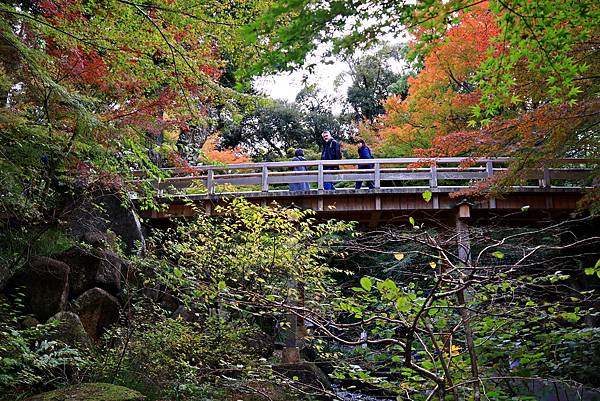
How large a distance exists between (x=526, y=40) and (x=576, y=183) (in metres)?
10.7

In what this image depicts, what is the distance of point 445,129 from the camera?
1154cm

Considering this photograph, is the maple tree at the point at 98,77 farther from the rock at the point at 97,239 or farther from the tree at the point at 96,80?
the rock at the point at 97,239

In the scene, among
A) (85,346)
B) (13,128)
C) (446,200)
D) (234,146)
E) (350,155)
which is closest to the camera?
(13,128)

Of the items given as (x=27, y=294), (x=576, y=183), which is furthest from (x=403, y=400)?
(x=576, y=183)

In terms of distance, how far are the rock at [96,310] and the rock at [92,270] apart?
0.23 meters

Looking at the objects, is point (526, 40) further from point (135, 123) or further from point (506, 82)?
point (135, 123)

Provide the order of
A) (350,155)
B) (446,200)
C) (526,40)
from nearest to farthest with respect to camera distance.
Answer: (526,40) < (446,200) < (350,155)

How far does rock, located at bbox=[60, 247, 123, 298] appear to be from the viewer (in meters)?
7.03

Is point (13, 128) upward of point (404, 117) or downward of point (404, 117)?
downward

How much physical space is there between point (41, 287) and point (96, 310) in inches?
31.9

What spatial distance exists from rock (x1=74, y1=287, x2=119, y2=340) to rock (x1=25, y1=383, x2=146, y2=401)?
253 cm

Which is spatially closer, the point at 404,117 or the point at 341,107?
the point at 404,117

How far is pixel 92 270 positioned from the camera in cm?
714

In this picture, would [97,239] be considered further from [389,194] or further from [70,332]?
[389,194]
